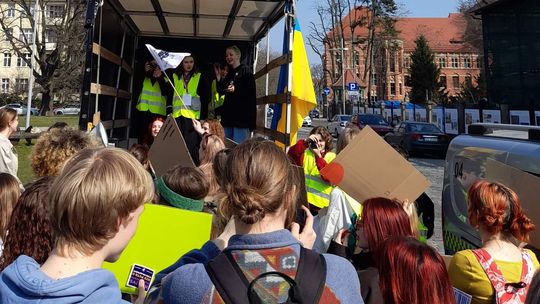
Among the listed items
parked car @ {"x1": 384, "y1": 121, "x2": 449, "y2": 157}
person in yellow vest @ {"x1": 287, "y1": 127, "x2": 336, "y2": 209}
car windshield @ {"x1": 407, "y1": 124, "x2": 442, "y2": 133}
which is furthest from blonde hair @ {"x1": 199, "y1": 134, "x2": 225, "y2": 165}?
car windshield @ {"x1": 407, "y1": 124, "x2": 442, "y2": 133}

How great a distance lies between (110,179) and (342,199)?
2.46 meters

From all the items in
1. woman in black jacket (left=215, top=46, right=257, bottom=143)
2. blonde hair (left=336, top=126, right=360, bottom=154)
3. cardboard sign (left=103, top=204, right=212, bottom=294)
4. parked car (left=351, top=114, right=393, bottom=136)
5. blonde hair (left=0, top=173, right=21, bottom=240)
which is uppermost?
parked car (left=351, top=114, right=393, bottom=136)

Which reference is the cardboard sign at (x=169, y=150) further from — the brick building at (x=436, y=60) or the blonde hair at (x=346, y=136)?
the brick building at (x=436, y=60)

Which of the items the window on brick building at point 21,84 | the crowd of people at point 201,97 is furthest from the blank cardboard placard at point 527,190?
the window on brick building at point 21,84

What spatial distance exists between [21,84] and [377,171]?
74.5 metres

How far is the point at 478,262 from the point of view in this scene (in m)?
2.72

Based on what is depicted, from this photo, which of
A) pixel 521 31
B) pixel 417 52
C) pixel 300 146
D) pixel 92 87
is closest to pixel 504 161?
pixel 300 146

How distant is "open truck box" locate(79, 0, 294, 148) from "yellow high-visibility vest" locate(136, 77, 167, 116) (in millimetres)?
280

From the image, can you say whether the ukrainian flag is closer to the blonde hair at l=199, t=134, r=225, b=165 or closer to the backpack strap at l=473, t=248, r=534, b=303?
the blonde hair at l=199, t=134, r=225, b=165

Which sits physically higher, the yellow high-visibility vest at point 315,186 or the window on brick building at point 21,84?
the window on brick building at point 21,84

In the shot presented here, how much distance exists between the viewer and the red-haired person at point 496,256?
2648mm

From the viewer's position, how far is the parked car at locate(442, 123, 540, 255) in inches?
135

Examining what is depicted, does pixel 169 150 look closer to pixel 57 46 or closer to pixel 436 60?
pixel 57 46

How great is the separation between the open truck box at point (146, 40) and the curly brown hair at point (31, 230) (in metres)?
3.46
